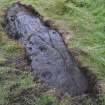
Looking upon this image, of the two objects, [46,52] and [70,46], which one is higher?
[70,46]

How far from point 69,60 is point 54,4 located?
3.23 metres

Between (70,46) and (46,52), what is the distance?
0.58 m

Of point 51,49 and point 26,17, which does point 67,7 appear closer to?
point 26,17

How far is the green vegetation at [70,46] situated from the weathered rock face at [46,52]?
0.68ft

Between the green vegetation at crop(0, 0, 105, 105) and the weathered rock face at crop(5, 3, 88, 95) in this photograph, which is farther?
the weathered rock face at crop(5, 3, 88, 95)

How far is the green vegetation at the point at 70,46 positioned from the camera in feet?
18.4

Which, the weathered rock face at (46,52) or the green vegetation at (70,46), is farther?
the weathered rock face at (46,52)

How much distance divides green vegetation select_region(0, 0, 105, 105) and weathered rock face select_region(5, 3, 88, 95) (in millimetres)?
208

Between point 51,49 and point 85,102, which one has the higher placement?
point 51,49

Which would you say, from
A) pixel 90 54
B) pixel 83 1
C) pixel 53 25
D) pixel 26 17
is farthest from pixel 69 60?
pixel 83 1

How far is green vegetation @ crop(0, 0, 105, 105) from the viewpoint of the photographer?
560 centimetres

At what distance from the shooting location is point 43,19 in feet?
27.6

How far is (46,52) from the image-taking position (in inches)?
272

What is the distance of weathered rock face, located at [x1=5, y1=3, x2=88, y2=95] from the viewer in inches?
236
